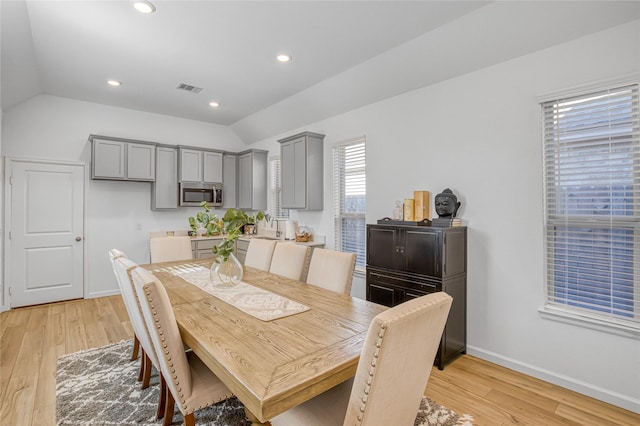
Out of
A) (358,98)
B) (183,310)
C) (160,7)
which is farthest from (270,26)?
(183,310)

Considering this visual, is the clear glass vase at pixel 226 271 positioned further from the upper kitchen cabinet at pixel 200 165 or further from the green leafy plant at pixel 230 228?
the upper kitchen cabinet at pixel 200 165

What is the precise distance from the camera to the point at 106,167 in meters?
4.64

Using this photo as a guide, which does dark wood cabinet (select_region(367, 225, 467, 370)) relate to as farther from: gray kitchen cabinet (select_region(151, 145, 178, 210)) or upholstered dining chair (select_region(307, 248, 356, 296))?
gray kitchen cabinet (select_region(151, 145, 178, 210))

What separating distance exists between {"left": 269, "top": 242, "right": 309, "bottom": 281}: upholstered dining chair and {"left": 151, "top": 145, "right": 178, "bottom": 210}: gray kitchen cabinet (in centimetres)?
306

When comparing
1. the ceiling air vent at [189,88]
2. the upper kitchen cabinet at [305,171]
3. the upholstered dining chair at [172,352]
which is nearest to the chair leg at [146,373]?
the upholstered dining chair at [172,352]

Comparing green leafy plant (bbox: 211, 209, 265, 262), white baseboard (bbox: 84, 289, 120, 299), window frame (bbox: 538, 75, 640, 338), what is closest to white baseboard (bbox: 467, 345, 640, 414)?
window frame (bbox: 538, 75, 640, 338)

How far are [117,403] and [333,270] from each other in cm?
179

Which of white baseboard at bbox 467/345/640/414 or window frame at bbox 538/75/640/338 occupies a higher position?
window frame at bbox 538/75/640/338

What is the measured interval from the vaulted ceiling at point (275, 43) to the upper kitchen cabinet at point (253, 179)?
143 cm

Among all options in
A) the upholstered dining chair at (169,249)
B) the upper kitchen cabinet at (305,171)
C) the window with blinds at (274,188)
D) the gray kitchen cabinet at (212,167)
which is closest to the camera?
the upholstered dining chair at (169,249)

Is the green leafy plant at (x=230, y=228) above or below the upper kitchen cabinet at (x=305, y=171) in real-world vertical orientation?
below

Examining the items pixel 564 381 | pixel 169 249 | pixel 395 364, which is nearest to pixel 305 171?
pixel 169 249

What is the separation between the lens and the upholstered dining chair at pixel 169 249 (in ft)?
12.1

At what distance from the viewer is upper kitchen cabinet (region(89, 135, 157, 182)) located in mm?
4566
